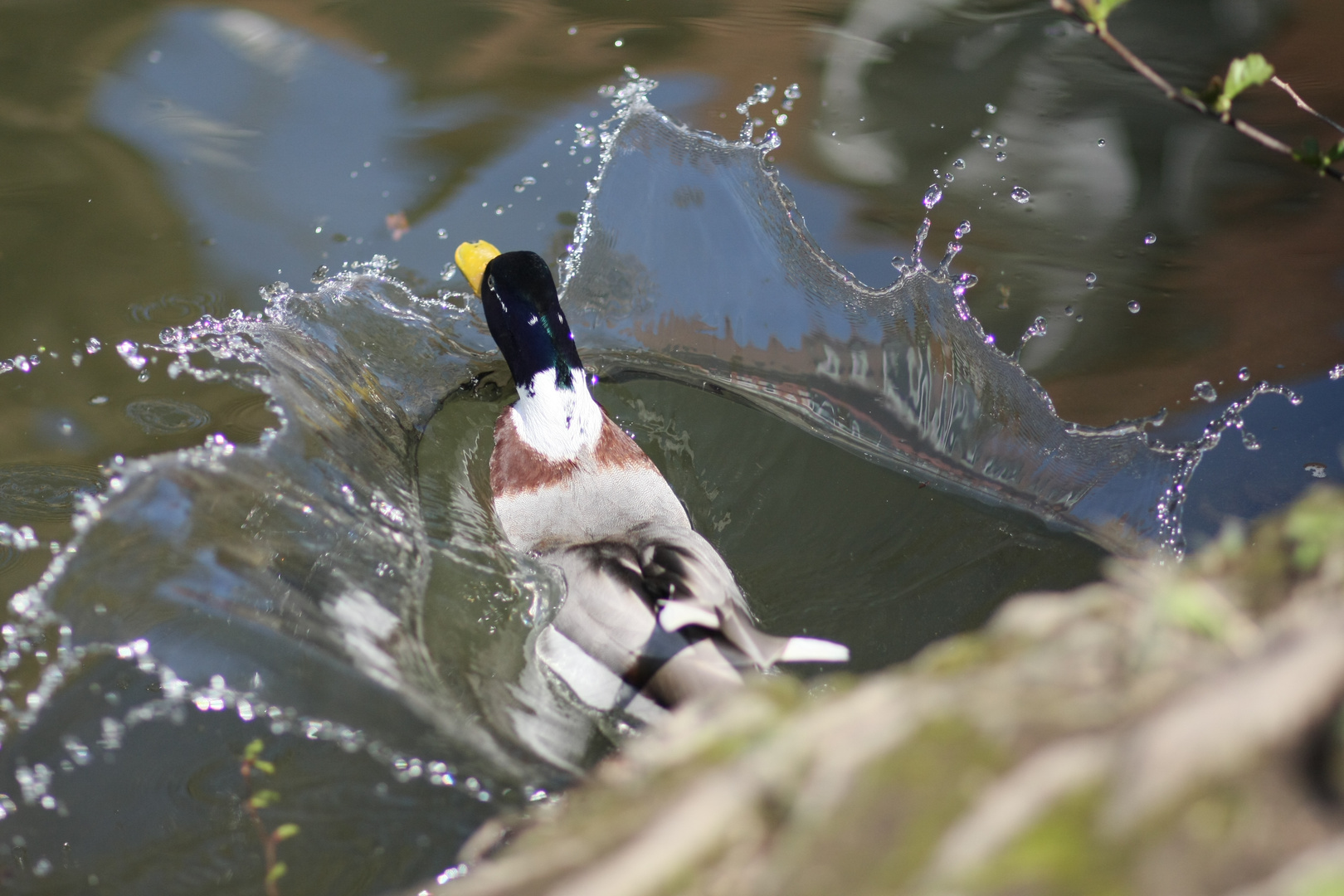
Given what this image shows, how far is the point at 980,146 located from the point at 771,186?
2.61 ft

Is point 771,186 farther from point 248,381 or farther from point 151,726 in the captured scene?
point 151,726

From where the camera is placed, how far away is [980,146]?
3443 millimetres

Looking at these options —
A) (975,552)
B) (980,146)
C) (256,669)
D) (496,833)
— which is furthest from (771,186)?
(496,833)

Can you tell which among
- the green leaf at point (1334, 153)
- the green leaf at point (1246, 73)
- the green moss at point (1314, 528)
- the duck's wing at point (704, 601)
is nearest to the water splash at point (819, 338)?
the duck's wing at point (704, 601)

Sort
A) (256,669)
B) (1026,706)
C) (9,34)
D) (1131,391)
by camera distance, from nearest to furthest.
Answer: (1026,706) → (256,669) → (1131,391) → (9,34)

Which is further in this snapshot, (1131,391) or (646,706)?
(1131,391)

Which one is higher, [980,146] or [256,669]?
[980,146]

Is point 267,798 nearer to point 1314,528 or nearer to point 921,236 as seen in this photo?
point 1314,528

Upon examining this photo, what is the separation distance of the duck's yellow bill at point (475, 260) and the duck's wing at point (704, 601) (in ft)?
3.43

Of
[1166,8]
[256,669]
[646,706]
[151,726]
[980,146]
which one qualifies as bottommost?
[151,726]

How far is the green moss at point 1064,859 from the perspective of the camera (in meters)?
0.47

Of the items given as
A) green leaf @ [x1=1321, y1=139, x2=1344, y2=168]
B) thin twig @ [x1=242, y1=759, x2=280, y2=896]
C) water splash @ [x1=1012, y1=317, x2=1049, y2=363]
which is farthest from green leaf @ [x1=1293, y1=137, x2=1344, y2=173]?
water splash @ [x1=1012, y1=317, x2=1049, y2=363]

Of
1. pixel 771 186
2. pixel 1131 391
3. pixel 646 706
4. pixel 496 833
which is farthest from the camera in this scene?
pixel 771 186

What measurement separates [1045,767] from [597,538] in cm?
196
